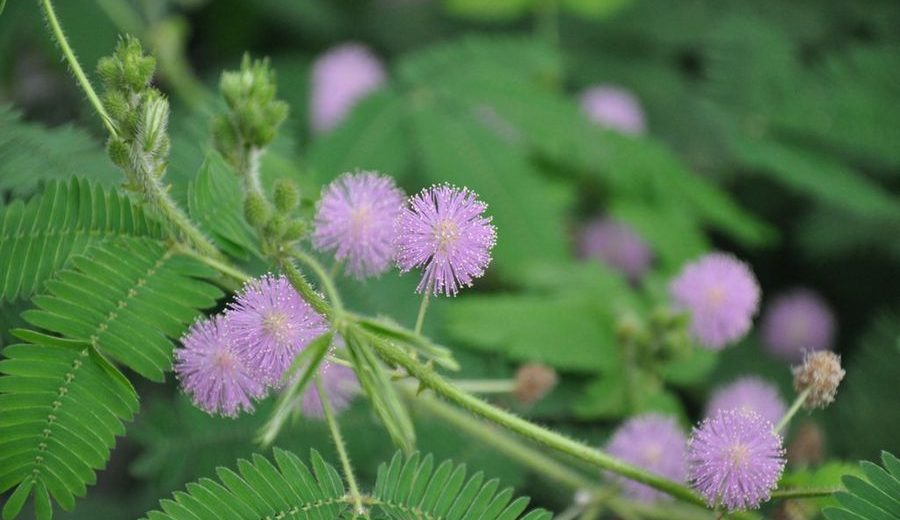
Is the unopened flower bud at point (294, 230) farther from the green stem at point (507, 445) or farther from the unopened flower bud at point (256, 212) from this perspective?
the green stem at point (507, 445)

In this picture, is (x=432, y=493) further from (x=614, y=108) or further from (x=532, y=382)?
(x=614, y=108)

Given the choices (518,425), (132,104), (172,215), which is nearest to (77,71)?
(132,104)

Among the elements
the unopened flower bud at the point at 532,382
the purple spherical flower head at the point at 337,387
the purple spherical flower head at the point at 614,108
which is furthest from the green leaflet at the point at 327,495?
→ the purple spherical flower head at the point at 614,108

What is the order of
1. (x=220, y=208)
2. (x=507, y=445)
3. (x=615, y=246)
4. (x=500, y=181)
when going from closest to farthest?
(x=220, y=208)
(x=507, y=445)
(x=500, y=181)
(x=615, y=246)

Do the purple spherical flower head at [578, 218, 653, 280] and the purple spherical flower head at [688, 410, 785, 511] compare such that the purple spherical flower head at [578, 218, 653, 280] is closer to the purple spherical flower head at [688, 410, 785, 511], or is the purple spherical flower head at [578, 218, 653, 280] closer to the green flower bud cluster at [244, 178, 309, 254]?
the purple spherical flower head at [688, 410, 785, 511]

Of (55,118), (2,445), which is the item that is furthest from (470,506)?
(55,118)

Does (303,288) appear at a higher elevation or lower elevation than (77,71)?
lower
